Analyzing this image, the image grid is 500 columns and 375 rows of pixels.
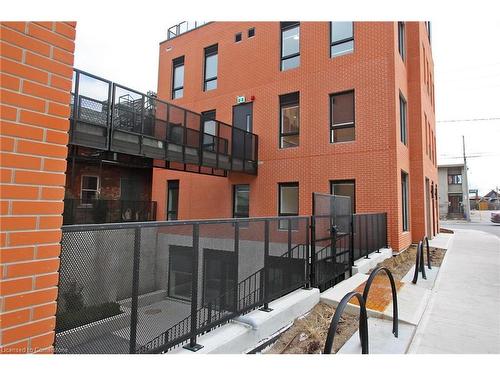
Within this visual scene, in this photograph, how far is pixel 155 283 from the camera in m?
3.10

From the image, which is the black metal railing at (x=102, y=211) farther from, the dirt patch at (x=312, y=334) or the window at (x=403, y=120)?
the window at (x=403, y=120)

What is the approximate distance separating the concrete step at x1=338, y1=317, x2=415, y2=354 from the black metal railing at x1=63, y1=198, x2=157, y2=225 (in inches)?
427

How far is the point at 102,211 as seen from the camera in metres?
13.4

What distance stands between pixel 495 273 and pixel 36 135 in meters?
10.4

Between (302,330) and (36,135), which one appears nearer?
(36,135)

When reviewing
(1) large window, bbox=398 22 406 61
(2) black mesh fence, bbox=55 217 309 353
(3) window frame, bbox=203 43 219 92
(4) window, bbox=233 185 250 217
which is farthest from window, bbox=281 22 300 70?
(2) black mesh fence, bbox=55 217 309 353

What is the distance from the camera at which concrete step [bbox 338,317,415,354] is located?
396cm

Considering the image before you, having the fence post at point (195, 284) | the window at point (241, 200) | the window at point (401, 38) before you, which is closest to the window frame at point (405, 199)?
the window at point (401, 38)

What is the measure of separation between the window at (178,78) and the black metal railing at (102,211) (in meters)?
6.39

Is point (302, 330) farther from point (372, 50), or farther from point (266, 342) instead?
point (372, 50)

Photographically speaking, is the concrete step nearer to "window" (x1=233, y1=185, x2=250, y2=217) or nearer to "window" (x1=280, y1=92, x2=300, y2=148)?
"window" (x1=280, y1=92, x2=300, y2=148)

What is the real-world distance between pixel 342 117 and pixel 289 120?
7.30ft

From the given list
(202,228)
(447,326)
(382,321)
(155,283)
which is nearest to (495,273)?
(447,326)

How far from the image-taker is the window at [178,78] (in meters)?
17.0
